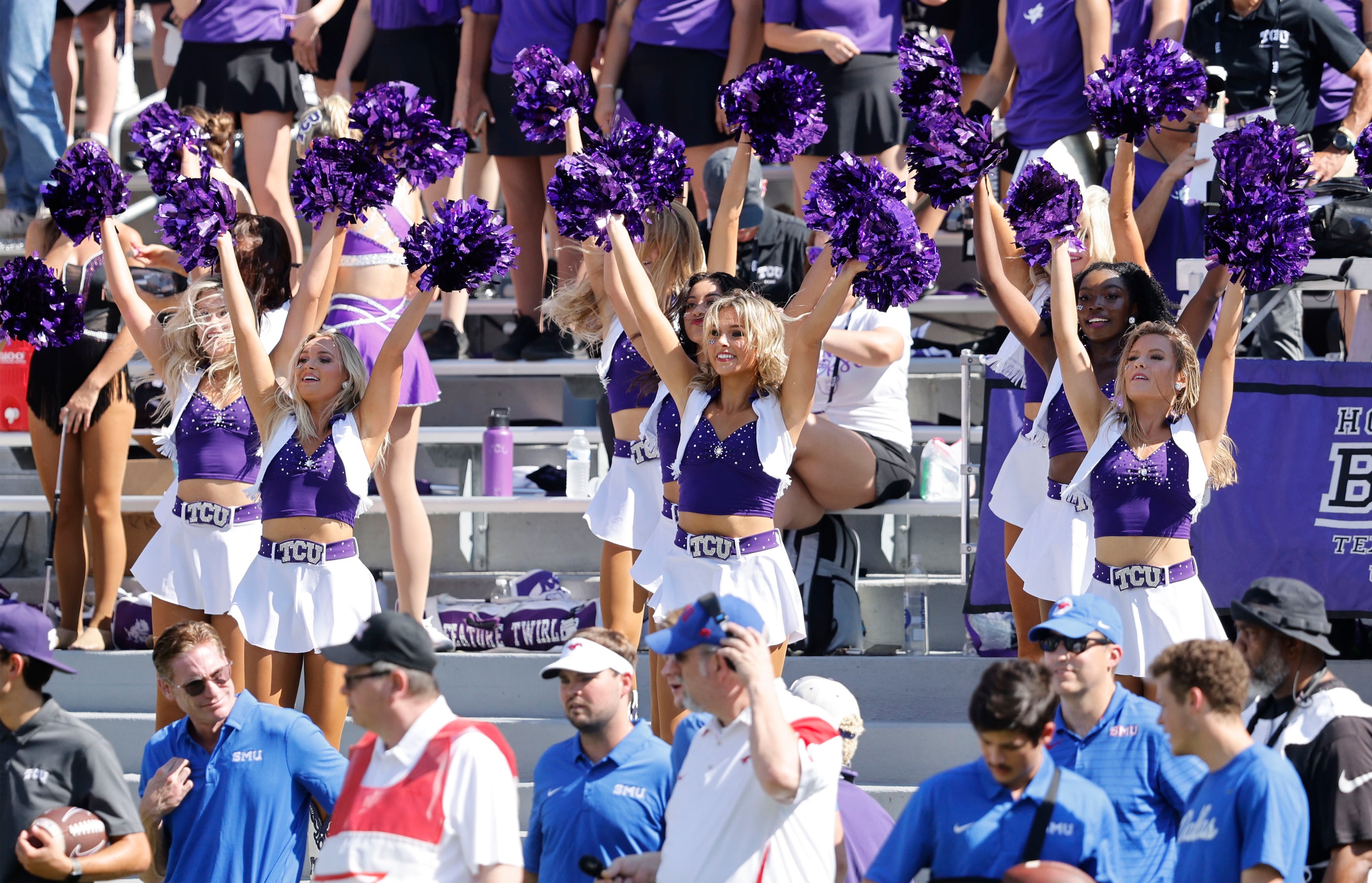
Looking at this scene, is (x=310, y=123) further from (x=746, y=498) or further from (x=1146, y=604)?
(x=1146, y=604)

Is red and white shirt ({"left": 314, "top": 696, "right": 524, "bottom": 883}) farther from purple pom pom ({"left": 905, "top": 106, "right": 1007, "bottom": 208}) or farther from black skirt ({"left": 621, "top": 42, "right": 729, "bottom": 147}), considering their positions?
black skirt ({"left": 621, "top": 42, "right": 729, "bottom": 147})

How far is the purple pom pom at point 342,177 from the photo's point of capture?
465 centimetres

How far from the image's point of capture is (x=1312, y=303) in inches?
264

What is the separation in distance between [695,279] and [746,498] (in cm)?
68

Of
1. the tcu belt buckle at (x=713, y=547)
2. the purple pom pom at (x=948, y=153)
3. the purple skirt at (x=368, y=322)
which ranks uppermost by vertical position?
the purple pom pom at (x=948, y=153)

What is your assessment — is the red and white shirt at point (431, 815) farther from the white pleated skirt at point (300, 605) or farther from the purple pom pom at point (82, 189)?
the purple pom pom at point (82, 189)

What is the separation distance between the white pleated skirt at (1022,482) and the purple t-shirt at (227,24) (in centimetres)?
404

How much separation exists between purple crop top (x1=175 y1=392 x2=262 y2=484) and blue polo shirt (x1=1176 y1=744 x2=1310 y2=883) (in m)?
3.01

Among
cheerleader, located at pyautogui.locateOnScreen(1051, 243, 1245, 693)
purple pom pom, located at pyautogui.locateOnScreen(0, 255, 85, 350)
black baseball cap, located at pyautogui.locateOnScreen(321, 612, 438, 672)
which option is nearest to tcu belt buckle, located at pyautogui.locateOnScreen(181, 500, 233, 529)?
purple pom pom, located at pyautogui.locateOnScreen(0, 255, 85, 350)

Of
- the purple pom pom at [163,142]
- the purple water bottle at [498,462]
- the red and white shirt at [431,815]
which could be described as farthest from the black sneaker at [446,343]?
the red and white shirt at [431,815]

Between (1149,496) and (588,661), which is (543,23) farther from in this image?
(588,661)

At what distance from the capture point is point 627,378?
17.1ft

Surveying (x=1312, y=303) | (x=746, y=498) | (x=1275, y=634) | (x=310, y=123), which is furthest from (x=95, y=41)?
(x=1275, y=634)

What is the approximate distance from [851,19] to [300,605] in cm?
343
